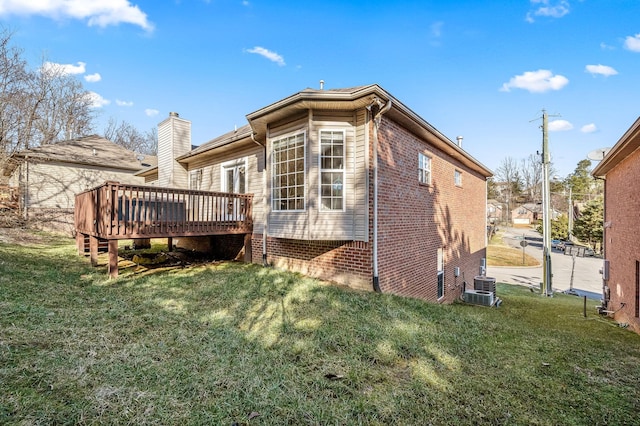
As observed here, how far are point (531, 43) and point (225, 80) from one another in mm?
13359

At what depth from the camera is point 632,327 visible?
724cm

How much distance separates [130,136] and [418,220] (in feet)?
122

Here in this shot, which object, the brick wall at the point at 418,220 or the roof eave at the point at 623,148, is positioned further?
the brick wall at the point at 418,220

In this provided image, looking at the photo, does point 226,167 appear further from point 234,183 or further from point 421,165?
point 421,165

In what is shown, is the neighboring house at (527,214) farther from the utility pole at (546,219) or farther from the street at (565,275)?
the utility pole at (546,219)

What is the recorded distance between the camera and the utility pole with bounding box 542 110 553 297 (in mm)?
14492

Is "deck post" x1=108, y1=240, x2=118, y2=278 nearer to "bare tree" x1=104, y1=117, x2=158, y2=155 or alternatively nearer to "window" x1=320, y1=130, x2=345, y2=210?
"window" x1=320, y1=130, x2=345, y2=210

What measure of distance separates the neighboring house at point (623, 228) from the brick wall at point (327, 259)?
5.81 metres

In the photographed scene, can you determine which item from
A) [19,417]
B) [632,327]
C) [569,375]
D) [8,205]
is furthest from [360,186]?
[8,205]

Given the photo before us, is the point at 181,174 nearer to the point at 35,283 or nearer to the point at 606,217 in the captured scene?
the point at 35,283

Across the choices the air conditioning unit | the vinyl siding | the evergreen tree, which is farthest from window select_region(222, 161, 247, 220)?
the evergreen tree

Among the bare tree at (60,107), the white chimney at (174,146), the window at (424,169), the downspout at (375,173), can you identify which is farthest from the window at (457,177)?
the bare tree at (60,107)

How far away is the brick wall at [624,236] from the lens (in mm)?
7090

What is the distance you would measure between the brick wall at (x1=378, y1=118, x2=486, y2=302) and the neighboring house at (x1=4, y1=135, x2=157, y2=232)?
1823 cm
